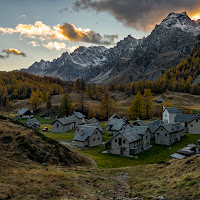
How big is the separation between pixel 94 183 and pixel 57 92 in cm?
18099

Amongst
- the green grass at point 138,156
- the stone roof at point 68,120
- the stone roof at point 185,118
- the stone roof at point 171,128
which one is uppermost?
the stone roof at point 185,118

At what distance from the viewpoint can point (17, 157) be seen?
89.3ft

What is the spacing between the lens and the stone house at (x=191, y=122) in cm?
6800

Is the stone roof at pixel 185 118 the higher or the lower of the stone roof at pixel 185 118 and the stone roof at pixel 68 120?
the higher

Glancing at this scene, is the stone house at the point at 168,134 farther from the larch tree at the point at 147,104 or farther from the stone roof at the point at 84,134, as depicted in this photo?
the larch tree at the point at 147,104

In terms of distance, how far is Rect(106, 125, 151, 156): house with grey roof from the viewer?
52.0 meters

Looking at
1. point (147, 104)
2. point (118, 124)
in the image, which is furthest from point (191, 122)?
point (147, 104)

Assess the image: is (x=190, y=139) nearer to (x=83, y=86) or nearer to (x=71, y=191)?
(x=71, y=191)

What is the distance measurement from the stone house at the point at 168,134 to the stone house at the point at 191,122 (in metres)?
9.09

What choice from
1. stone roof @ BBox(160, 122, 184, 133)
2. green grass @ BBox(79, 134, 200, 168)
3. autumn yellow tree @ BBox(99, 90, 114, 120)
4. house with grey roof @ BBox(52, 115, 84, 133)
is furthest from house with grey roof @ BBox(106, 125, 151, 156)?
autumn yellow tree @ BBox(99, 90, 114, 120)

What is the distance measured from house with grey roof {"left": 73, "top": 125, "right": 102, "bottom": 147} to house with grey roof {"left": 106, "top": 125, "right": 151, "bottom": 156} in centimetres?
770

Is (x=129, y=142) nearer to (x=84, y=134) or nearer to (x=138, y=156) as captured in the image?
(x=138, y=156)

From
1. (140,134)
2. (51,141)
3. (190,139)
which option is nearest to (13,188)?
(51,141)

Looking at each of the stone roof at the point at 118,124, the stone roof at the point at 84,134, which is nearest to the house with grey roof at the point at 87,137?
the stone roof at the point at 84,134
